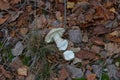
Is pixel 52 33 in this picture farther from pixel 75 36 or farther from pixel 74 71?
pixel 74 71

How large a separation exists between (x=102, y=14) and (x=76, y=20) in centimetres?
19

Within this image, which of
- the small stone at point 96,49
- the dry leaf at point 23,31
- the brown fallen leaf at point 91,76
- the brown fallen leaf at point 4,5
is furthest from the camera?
the brown fallen leaf at point 4,5

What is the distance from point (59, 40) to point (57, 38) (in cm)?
2

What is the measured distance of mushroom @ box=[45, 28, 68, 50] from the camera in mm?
2514

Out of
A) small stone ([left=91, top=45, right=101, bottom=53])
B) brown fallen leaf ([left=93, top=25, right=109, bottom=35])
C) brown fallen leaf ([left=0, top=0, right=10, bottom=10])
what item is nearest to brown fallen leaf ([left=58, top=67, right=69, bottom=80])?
small stone ([left=91, top=45, right=101, bottom=53])

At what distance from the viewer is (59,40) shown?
99.4 inches

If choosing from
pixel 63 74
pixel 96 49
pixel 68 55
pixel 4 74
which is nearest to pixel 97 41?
pixel 96 49

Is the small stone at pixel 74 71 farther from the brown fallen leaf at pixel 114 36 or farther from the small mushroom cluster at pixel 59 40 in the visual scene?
the brown fallen leaf at pixel 114 36

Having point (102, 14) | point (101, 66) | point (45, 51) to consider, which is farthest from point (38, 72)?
point (102, 14)

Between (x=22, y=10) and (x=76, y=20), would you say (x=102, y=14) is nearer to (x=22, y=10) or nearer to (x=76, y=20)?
(x=76, y=20)

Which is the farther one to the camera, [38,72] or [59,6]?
[59,6]

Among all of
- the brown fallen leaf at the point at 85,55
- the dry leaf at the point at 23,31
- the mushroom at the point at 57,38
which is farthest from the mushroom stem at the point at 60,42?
the dry leaf at the point at 23,31

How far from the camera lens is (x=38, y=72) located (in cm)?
243

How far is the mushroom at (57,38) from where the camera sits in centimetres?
251
